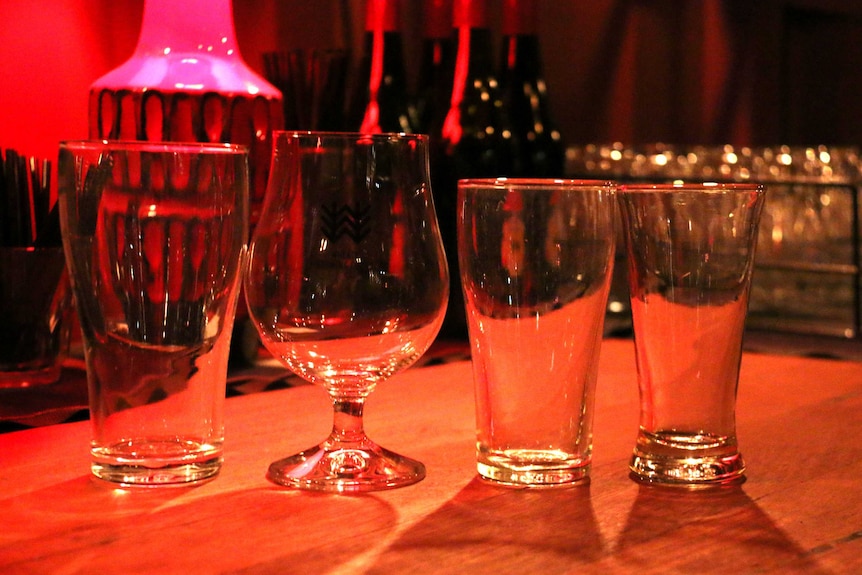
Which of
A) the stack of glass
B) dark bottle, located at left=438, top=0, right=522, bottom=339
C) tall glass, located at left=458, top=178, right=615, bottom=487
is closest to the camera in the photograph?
tall glass, located at left=458, top=178, right=615, bottom=487

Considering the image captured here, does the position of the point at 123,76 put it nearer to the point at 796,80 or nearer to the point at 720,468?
the point at 720,468

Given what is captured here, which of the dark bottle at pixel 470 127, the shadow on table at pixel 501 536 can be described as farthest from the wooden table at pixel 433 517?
the dark bottle at pixel 470 127

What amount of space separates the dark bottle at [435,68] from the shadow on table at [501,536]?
0.87 metres

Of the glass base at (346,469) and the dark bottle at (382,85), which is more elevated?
the dark bottle at (382,85)

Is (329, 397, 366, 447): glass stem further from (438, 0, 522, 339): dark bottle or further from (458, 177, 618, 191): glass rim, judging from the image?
(438, 0, 522, 339): dark bottle

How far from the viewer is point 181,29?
3.22ft

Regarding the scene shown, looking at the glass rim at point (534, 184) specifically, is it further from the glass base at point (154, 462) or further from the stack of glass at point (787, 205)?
the stack of glass at point (787, 205)

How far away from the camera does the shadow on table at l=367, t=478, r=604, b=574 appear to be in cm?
43

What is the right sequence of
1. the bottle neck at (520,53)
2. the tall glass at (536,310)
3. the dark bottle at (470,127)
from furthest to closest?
the bottle neck at (520,53) → the dark bottle at (470,127) → the tall glass at (536,310)

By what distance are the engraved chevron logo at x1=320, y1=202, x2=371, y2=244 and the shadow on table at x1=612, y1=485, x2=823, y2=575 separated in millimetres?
184

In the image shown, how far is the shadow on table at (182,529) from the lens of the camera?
16.9 inches

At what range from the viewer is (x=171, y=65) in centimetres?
97

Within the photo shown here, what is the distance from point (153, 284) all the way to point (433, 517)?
0.17m

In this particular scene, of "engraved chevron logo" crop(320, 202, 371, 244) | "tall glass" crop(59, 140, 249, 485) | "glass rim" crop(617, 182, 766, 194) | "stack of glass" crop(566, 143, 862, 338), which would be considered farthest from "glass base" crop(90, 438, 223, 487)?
"stack of glass" crop(566, 143, 862, 338)
